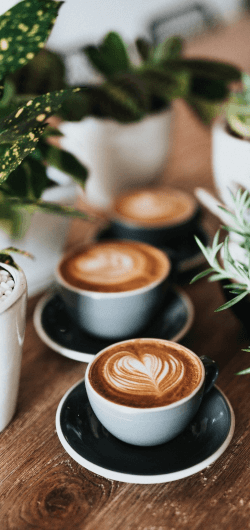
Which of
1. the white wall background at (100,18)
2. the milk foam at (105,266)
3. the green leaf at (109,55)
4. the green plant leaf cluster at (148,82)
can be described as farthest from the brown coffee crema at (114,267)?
the white wall background at (100,18)

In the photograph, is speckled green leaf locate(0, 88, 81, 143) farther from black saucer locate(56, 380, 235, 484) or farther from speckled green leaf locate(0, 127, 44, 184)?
black saucer locate(56, 380, 235, 484)

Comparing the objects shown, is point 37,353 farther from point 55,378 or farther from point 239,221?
point 239,221

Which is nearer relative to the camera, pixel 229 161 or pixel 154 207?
pixel 229 161

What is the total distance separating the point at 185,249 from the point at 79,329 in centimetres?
27

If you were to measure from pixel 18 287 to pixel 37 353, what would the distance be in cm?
20

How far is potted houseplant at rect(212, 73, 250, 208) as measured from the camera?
62cm

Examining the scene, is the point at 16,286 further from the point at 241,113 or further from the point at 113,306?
the point at 241,113

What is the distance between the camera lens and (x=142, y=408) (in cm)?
44

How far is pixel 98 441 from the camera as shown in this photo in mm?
487

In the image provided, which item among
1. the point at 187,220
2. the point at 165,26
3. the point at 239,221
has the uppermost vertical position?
the point at 239,221

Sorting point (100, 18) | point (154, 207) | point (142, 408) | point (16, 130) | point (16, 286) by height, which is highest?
point (16, 130)

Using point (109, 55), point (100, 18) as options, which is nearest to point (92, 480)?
point (109, 55)

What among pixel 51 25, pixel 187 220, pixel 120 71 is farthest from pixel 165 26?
pixel 51 25

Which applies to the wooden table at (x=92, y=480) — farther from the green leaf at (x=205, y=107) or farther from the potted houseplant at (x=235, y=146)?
the green leaf at (x=205, y=107)
